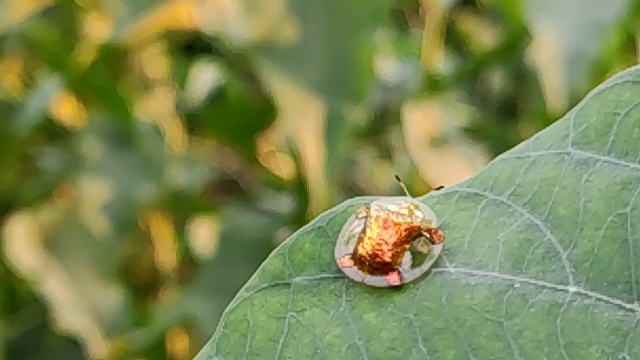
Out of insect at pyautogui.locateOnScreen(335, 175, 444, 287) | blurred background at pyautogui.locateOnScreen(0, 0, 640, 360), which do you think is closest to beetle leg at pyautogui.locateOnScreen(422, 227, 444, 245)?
insect at pyautogui.locateOnScreen(335, 175, 444, 287)

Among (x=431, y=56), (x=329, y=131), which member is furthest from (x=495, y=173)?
(x=431, y=56)

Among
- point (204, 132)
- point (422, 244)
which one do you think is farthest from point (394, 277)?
point (204, 132)

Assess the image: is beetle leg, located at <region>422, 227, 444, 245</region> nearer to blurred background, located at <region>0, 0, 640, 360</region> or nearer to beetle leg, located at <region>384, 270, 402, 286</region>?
beetle leg, located at <region>384, 270, 402, 286</region>

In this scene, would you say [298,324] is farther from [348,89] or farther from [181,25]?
[181,25]

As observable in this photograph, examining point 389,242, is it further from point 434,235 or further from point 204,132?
point 204,132

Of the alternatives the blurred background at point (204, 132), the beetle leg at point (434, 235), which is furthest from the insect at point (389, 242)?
the blurred background at point (204, 132)

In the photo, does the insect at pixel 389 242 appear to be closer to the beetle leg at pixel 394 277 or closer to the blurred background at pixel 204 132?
the beetle leg at pixel 394 277
